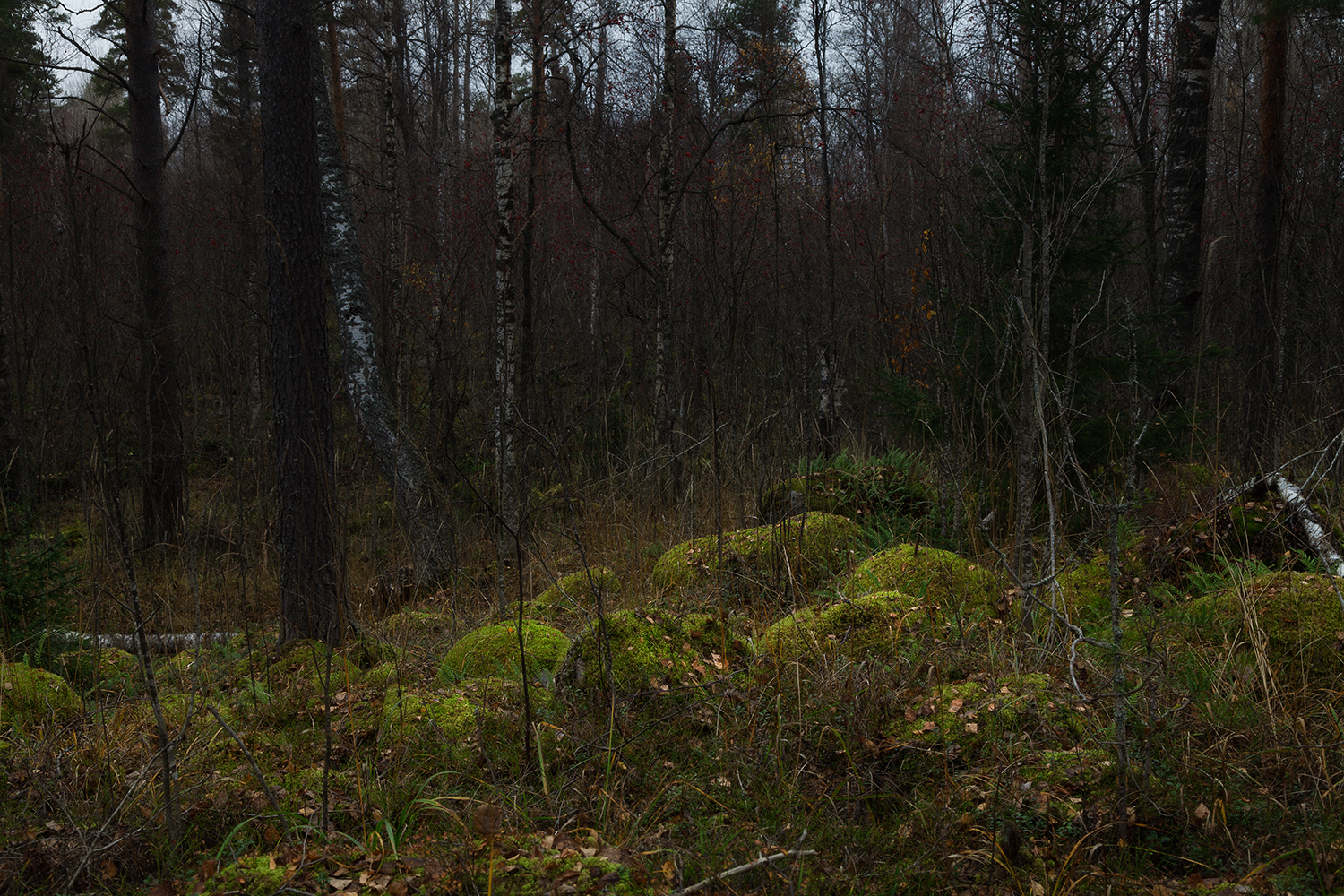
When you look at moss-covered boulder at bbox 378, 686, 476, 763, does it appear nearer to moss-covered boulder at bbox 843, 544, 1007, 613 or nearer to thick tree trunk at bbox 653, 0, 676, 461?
moss-covered boulder at bbox 843, 544, 1007, 613

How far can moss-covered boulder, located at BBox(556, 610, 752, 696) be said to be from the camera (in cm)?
308

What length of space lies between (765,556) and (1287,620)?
8.29 ft

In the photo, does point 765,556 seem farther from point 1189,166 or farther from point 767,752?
point 1189,166

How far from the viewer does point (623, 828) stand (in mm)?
2322

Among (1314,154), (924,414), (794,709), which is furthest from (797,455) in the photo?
(1314,154)

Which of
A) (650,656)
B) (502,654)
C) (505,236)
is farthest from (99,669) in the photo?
(505,236)

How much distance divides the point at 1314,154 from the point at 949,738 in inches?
471

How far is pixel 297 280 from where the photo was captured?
4.32 metres

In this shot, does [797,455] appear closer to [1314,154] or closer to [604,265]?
[604,265]

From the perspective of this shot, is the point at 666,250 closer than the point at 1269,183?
No

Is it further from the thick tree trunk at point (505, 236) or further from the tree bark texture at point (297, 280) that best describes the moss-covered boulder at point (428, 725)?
the thick tree trunk at point (505, 236)

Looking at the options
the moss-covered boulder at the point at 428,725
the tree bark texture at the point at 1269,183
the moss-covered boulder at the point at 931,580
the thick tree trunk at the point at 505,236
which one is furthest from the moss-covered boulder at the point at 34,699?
the tree bark texture at the point at 1269,183

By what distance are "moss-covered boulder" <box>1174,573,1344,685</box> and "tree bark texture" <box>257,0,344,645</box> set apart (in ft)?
14.4

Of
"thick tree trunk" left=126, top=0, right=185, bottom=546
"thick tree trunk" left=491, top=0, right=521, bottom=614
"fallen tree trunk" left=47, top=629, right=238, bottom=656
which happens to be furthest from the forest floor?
"thick tree trunk" left=126, top=0, right=185, bottom=546
